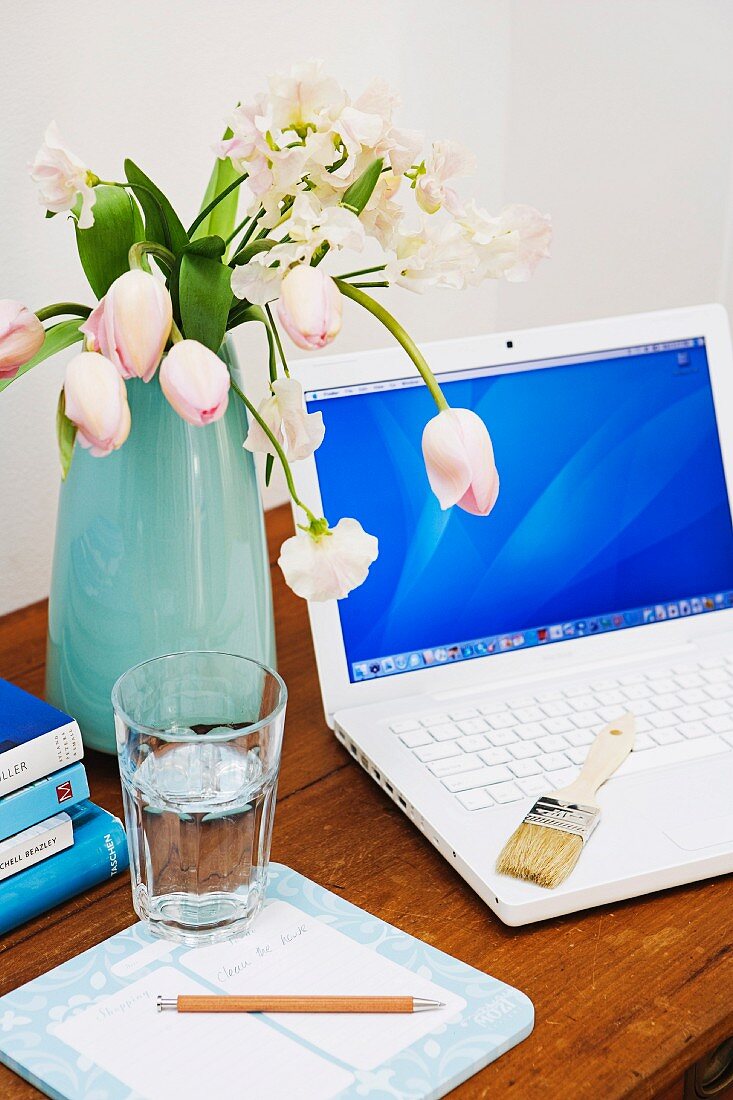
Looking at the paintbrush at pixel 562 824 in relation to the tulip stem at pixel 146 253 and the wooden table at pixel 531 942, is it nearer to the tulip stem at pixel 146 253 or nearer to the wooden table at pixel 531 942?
the wooden table at pixel 531 942

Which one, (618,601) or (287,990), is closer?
(287,990)

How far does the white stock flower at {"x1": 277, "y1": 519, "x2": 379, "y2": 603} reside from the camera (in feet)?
2.18

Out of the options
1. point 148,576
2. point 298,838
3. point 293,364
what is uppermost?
point 293,364

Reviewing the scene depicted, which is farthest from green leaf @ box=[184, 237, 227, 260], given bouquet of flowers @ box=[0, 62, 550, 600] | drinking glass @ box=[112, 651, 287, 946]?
drinking glass @ box=[112, 651, 287, 946]

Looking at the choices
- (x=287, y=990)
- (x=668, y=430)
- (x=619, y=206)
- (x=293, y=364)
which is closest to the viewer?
(x=287, y=990)

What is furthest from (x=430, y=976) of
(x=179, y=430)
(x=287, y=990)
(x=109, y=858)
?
(x=179, y=430)

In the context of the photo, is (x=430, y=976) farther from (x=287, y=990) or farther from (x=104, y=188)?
(x=104, y=188)

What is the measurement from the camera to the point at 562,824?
0.74 meters

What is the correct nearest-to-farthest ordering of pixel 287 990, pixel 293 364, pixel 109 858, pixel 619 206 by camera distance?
pixel 287 990 → pixel 109 858 → pixel 293 364 → pixel 619 206

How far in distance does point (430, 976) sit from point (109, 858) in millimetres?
217

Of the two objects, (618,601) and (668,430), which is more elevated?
(668,430)

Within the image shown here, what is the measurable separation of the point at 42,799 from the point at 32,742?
3 cm

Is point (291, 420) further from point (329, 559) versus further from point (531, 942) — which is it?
point (531, 942)

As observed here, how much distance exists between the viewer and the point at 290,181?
25.1 inches
